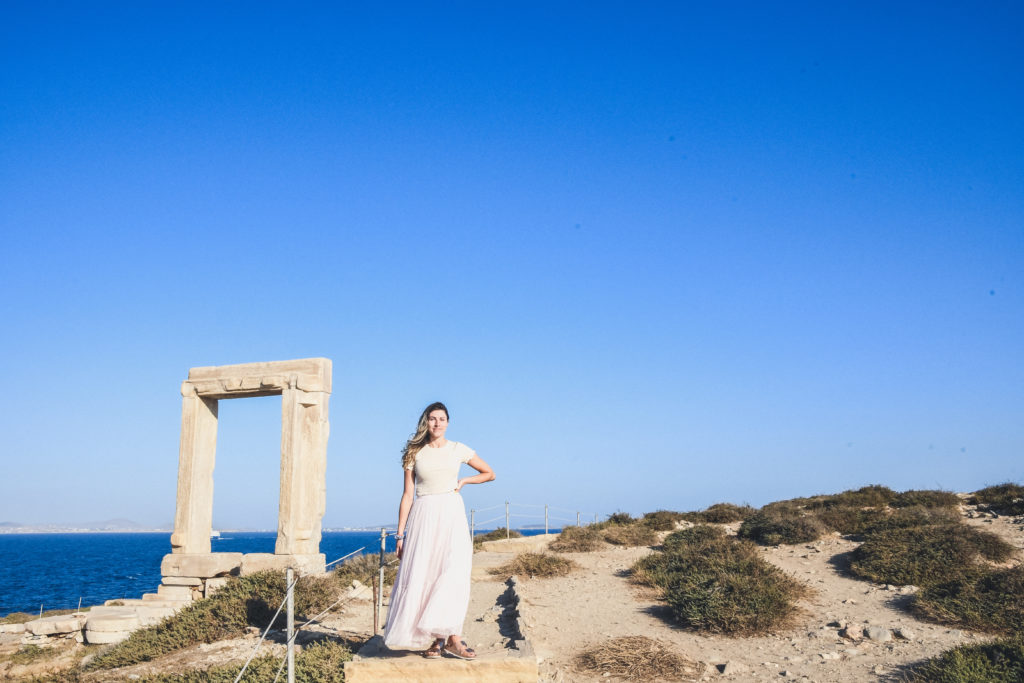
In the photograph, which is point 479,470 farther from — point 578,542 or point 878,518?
point 878,518

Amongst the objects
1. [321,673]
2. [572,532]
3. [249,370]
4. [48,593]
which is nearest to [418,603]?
[321,673]

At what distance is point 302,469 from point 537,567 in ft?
16.7

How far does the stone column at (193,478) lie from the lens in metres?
14.6

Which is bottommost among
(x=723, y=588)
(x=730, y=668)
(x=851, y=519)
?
(x=730, y=668)

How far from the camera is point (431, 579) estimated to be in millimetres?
5918

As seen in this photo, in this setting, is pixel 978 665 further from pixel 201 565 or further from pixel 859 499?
pixel 859 499

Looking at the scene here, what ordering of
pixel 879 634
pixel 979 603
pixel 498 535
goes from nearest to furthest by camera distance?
1. pixel 879 634
2. pixel 979 603
3. pixel 498 535

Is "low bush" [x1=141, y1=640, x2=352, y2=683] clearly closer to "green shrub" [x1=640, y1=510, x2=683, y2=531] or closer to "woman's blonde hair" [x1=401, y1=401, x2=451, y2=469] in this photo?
"woman's blonde hair" [x1=401, y1=401, x2=451, y2=469]

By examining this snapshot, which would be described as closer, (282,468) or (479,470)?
(479,470)

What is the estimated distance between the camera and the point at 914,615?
9867 mm

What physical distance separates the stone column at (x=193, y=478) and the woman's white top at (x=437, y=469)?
33.7 feet

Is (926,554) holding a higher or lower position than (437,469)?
lower

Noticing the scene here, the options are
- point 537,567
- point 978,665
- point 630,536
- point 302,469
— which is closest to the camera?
point 978,665

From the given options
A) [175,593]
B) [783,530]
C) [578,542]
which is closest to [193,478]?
[175,593]
